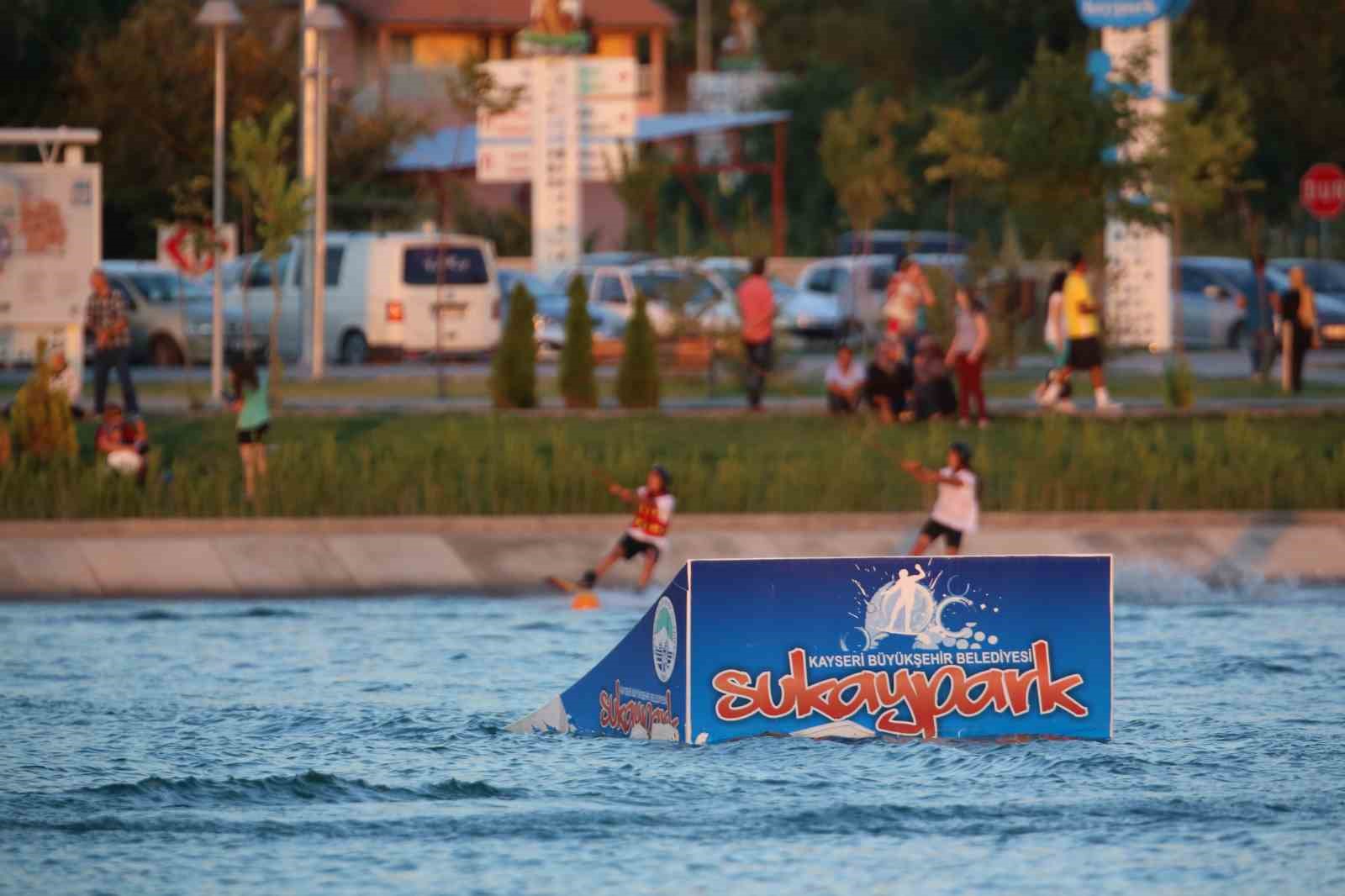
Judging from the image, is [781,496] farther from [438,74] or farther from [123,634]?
[438,74]

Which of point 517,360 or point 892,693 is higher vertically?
point 517,360

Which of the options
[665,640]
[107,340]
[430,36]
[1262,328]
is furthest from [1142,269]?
[430,36]

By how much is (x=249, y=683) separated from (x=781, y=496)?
5.96 m

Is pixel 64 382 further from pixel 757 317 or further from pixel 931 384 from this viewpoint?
pixel 931 384

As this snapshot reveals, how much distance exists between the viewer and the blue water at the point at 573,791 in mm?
9719

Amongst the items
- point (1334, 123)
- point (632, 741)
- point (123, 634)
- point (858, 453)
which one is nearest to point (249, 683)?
point (123, 634)

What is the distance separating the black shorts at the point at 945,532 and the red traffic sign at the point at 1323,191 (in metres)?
24.2

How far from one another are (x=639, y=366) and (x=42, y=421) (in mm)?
8604

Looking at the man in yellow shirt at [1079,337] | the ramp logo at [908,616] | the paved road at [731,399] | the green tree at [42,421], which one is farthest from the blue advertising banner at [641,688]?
the man in yellow shirt at [1079,337]

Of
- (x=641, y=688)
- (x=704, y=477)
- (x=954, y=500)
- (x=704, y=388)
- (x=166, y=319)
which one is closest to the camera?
(x=641, y=688)

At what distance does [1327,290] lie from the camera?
148ft

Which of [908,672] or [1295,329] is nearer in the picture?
[908,672]

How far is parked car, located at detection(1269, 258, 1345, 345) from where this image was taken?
43.1 metres

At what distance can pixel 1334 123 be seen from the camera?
203ft
